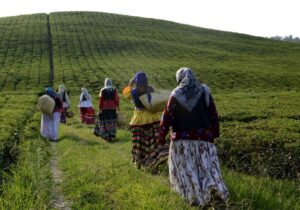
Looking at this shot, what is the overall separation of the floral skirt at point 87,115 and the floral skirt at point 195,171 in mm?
15812

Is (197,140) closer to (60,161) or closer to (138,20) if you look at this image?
(60,161)

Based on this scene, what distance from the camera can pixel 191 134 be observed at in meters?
8.95

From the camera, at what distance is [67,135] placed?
18.8 m

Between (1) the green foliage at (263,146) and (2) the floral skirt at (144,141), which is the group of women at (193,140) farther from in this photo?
(2) the floral skirt at (144,141)

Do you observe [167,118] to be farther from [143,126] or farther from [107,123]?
[107,123]

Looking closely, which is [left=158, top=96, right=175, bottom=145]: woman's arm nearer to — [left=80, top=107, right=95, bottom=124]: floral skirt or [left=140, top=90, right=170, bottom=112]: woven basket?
[left=140, top=90, right=170, bottom=112]: woven basket

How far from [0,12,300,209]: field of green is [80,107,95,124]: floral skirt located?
2.30ft

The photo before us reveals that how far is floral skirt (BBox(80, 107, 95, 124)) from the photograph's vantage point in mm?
24625

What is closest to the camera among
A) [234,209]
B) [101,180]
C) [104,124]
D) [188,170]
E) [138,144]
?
[234,209]

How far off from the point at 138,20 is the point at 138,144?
97787mm

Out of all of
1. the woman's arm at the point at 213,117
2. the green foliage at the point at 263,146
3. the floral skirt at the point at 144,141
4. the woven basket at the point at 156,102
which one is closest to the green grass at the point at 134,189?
the floral skirt at the point at 144,141

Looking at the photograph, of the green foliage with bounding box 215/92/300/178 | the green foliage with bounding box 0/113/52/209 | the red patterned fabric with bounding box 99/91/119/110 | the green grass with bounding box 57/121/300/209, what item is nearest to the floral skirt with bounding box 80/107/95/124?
the red patterned fabric with bounding box 99/91/119/110

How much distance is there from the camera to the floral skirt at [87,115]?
24.6 m

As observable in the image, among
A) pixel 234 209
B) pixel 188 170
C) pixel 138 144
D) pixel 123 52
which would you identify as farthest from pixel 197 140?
pixel 123 52
